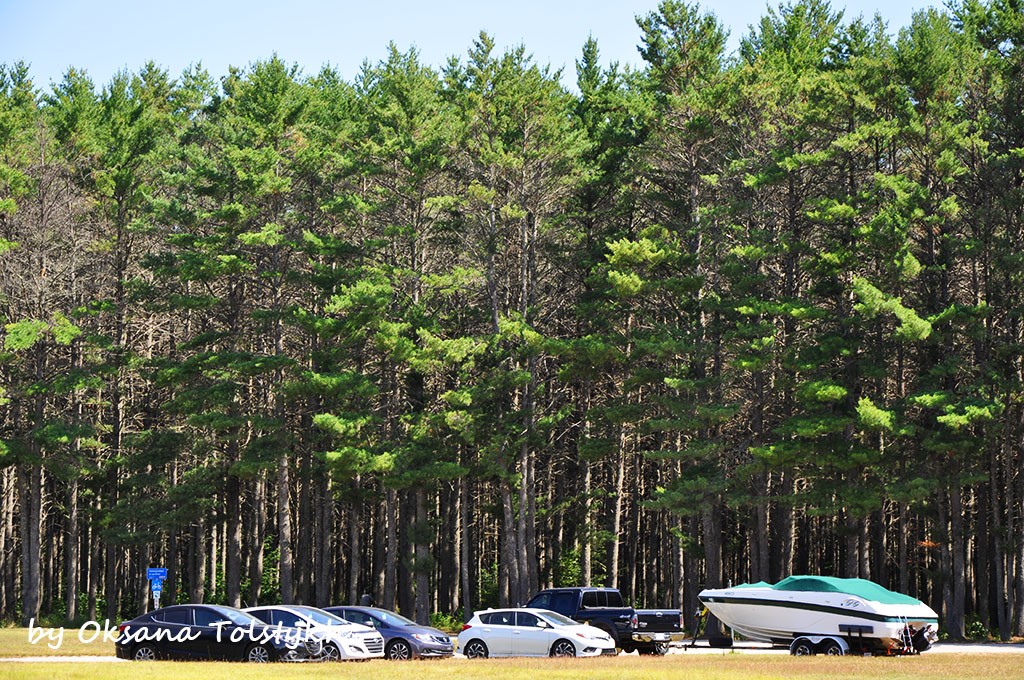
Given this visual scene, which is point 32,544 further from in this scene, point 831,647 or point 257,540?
point 831,647

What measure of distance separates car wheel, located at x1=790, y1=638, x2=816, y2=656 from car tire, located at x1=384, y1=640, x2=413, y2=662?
29.8 ft

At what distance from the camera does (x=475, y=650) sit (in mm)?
29438

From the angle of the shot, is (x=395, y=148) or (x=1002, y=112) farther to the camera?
(x=395, y=148)

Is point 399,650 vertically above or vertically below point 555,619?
below

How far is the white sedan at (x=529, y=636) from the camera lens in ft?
93.5

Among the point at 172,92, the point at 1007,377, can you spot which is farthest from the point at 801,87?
the point at 172,92

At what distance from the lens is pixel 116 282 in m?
48.3

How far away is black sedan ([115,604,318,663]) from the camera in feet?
83.9

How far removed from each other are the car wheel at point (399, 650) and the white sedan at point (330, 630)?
0.65 m

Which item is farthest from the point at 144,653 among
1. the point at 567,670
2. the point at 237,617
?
the point at 567,670

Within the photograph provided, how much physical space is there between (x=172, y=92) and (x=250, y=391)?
19156 mm

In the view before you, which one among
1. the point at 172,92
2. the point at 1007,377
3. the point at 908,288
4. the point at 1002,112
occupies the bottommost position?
the point at 1007,377

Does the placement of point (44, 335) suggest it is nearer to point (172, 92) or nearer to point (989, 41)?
point (172, 92)

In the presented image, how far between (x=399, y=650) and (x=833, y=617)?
10075mm
